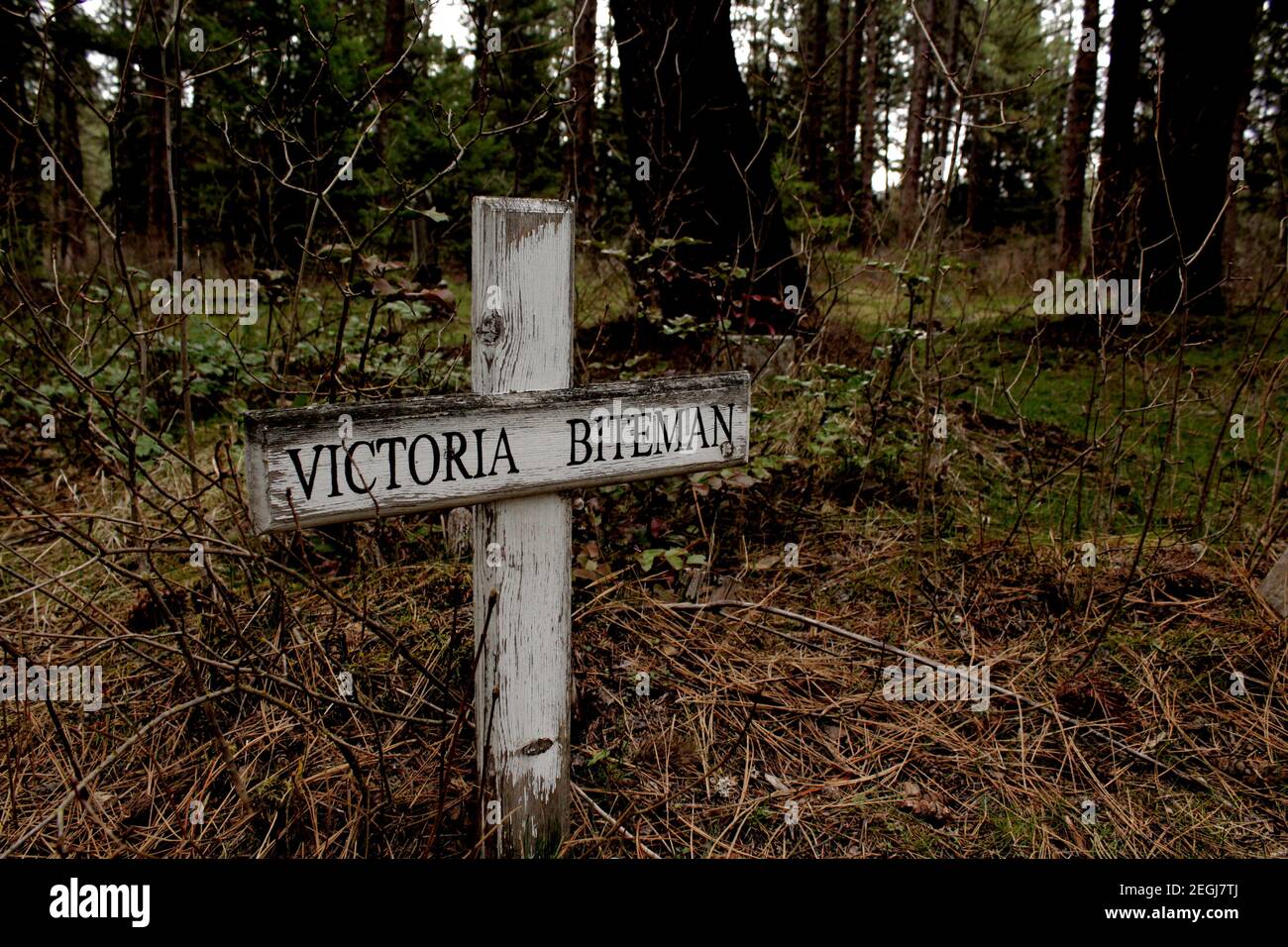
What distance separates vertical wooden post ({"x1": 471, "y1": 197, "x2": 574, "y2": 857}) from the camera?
160 centimetres

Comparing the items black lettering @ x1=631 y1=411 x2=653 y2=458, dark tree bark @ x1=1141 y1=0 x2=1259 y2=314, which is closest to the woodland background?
black lettering @ x1=631 y1=411 x2=653 y2=458

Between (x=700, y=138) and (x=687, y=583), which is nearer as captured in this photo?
(x=687, y=583)

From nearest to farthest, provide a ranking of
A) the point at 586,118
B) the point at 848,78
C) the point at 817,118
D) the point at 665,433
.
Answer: the point at 665,433 → the point at 586,118 → the point at 817,118 → the point at 848,78

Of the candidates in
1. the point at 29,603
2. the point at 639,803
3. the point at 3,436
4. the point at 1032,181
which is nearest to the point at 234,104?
the point at 3,436

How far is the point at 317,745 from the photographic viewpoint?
7.09 feet

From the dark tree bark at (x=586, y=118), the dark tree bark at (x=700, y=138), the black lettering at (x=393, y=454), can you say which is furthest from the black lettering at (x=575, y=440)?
the dark tree bark at (x=586, y=118)

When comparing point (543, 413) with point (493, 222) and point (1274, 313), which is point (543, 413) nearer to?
point (493, 222)

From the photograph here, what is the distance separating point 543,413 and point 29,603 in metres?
2.39

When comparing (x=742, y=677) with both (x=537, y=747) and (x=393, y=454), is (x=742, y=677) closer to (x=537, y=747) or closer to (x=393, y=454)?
(x=537, y=747)

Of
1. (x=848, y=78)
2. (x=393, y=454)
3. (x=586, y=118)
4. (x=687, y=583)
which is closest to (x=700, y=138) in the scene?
(x=687, y=583)

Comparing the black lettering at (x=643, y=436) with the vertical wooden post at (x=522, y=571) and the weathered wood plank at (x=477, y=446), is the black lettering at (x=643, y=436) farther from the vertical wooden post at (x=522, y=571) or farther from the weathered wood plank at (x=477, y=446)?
the vertical wooden post at (x=522, y=571)

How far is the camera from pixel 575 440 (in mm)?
1667

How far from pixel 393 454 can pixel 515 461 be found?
9.5 inches

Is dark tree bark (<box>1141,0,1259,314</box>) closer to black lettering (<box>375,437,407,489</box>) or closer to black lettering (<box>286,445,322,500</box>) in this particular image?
black lettering (<box>375,437,407,489</box>)
